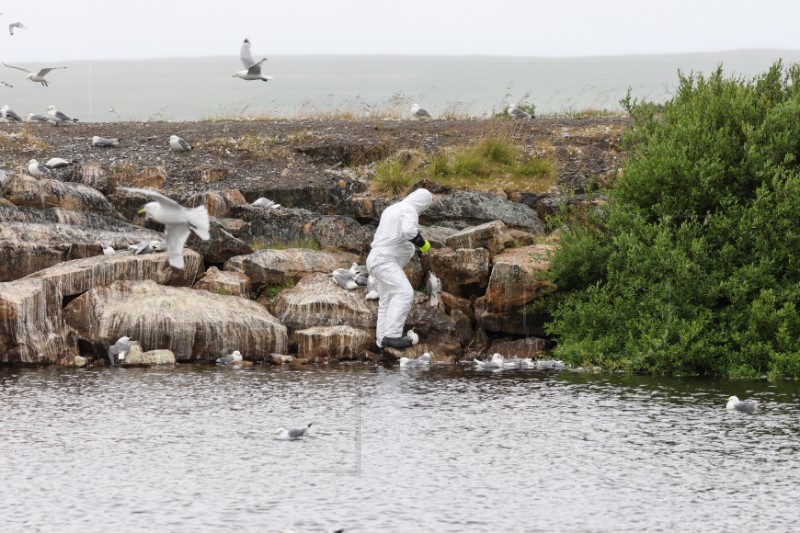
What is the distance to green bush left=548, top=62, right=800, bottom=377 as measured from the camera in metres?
16.8

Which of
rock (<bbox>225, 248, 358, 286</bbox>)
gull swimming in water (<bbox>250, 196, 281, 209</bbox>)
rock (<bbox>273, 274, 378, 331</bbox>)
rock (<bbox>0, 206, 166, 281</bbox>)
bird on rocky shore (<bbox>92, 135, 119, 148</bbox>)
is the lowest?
rock (<bbox>273, 274, 378, 331</bbox>)

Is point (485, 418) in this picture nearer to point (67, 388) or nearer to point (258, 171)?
point (67, 388)

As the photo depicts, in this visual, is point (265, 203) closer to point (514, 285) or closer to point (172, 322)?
point (172, 322)

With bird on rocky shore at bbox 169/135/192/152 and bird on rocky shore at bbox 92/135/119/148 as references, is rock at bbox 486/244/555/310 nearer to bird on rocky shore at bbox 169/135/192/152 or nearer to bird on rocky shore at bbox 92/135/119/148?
bird on rocky shore at bbox 169/135/192/152

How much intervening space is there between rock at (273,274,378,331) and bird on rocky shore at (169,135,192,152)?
A: 8375 millimetres

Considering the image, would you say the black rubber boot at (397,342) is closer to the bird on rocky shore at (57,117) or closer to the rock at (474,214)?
the rock at (474,214)

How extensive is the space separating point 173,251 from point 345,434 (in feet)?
8.75

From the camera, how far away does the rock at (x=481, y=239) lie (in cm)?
2000

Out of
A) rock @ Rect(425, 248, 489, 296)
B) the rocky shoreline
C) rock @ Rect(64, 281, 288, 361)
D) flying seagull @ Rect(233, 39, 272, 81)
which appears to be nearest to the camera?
rock @ Rect(64, 281, 288, 361)

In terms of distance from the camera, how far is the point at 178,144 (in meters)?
26.1

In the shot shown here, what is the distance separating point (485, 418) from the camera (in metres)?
13.3

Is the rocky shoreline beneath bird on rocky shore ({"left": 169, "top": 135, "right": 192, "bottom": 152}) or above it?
beneath

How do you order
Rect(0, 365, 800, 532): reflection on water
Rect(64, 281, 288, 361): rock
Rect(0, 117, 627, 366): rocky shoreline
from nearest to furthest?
Rect(0, 365, 800, 532): reflection on water, Rect(64, 281, 288, 361): rock, Rect(0, 117, 627, 366): rocky shoreline

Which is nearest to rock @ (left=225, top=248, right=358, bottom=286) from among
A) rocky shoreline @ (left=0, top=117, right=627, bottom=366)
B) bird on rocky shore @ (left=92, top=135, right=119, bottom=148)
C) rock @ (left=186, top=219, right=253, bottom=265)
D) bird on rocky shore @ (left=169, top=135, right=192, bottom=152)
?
rocky shoreline @ (left=0, top=117, right=627, bottom=366)
